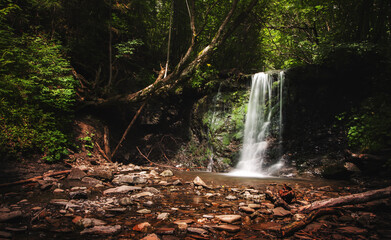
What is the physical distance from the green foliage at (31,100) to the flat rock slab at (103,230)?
14.2ft

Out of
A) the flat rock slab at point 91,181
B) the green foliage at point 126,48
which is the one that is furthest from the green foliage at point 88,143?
the green foliage at point 126,48

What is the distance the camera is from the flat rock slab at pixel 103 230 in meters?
1.95

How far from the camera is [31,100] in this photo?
5391 mm

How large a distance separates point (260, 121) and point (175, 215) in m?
7.30

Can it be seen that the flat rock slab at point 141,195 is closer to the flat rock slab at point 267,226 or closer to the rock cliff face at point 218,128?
the flat rock slab at point 267,226

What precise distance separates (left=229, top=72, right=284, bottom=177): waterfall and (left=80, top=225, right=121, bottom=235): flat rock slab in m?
6.28

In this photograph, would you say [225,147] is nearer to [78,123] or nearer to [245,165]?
[245,165]

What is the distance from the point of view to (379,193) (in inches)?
107

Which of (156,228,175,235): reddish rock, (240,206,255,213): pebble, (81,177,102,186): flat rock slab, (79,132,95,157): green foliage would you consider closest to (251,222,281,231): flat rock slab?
(240,206,255,213): pebble

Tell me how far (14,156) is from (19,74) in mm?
2454

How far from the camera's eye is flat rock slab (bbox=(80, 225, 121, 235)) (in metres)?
1.95

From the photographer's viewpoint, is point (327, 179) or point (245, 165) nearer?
point (327, 179)

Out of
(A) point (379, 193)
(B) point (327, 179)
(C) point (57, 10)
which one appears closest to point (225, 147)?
(B) point (327, 179)

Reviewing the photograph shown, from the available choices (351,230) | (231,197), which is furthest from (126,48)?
(351,230)
